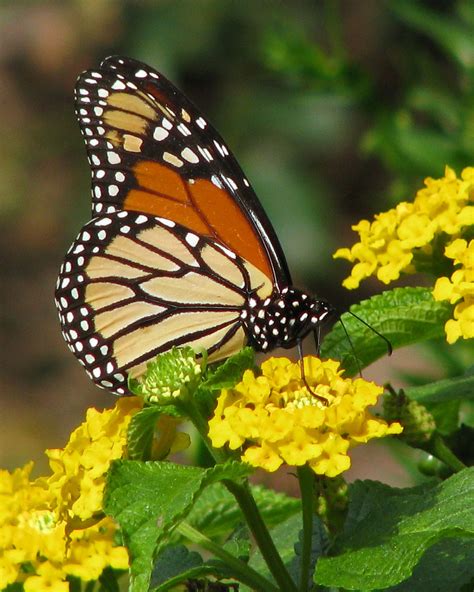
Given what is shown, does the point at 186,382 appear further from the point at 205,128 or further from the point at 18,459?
the point at 18,459

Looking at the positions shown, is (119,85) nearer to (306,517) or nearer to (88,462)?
(88,462)

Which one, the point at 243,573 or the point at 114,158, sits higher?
the point at 114,158

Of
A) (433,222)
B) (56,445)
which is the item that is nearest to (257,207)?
(433,222)

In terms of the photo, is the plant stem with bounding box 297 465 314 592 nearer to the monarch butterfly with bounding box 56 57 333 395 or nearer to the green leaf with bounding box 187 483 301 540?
the green leaf with bounding box 187 483 301 540

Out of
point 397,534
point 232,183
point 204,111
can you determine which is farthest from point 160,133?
point 204,111

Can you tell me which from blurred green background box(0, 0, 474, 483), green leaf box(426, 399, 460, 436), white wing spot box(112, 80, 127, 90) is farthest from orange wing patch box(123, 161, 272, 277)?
blurred green background box(0, 0, 474, 483)

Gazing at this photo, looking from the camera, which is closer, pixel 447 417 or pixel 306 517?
pixel 306 517

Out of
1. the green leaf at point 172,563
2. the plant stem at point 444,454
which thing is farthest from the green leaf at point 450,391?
the green leaf at point 172,563
